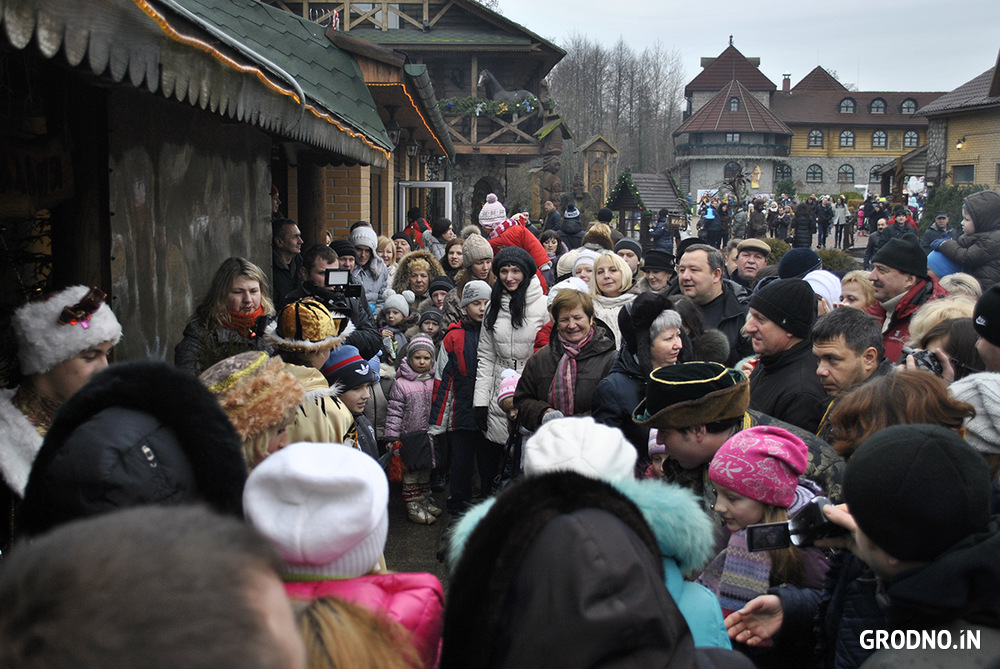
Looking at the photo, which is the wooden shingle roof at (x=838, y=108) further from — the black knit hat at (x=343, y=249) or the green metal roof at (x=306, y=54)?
the black knit hat at (x=343, y=249)

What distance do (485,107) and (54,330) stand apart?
64.9 feet

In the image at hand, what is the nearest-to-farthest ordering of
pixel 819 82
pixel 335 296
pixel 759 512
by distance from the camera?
pixel 759 512, pixel 335 296, pixel 819 82

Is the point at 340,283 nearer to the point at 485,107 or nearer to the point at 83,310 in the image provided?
the point at 83,310

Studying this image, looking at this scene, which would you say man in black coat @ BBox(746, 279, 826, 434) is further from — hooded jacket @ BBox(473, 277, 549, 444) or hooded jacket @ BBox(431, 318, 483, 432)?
hooded jacket @ BBox(431, 318, 483, 432)

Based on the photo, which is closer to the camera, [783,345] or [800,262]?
[783,345]

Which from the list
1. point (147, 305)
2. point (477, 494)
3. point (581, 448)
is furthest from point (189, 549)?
point (477, 494)

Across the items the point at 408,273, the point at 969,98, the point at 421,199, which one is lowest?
the point at 408,273

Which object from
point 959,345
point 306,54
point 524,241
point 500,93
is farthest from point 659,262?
point 500,93

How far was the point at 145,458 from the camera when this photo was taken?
1619mm

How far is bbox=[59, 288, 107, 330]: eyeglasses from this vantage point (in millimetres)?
2607

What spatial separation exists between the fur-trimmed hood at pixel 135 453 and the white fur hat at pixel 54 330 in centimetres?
102

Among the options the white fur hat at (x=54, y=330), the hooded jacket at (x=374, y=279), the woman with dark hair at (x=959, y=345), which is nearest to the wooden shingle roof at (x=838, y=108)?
the hooded jacket at (x=374, y=279)

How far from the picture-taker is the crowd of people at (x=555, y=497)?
0.78m

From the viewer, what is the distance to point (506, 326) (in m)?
5.34
